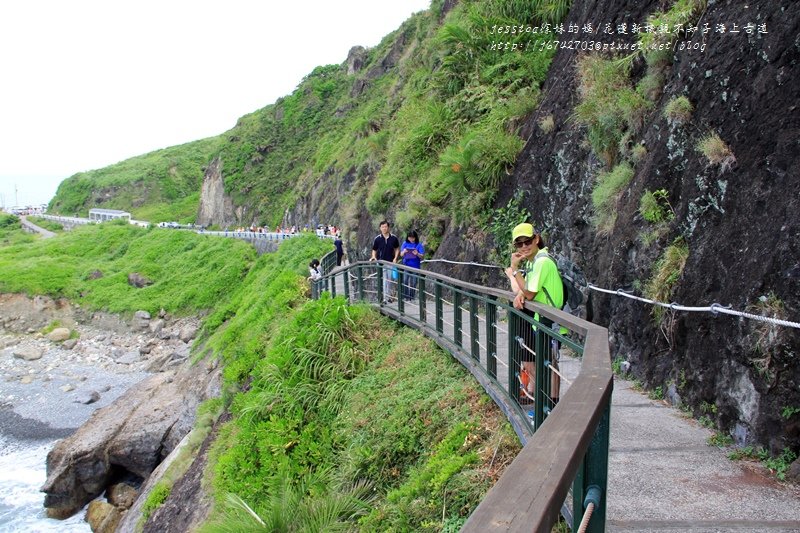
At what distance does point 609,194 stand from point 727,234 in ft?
8.74

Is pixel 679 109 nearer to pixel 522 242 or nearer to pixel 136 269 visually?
pixel 522 242

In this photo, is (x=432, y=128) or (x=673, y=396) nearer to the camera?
(x=673, y=396)

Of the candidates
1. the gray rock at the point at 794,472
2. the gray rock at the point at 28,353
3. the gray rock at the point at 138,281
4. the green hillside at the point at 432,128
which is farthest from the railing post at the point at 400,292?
the gray rock at the point at 138,281

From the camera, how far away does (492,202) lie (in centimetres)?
1176

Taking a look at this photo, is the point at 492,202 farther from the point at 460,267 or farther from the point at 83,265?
the point at 83,265

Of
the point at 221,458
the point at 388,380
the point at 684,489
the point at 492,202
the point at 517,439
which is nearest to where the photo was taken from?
the point at 684,489

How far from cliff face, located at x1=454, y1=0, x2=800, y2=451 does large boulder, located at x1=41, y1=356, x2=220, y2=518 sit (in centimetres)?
1212

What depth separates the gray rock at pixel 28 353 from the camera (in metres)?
32.8

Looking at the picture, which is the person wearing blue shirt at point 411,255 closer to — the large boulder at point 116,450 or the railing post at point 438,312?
the railing post at point 438,312

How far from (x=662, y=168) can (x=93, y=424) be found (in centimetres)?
1836

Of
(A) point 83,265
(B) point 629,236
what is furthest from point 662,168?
(A) point 83,265

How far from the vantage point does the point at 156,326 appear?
122 ft

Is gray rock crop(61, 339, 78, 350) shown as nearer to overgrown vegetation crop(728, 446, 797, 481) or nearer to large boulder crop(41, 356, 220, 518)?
large boulder crop(41, 356, 220, 518)

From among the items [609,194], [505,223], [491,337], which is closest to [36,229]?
[505,223]
